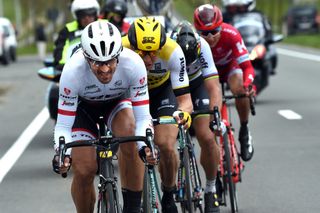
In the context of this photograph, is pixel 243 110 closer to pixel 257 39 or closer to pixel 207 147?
pixel 207 147

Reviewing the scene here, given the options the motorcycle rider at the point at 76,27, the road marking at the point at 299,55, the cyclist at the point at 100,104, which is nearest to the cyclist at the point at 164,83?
the cyclist at the point at 100,104

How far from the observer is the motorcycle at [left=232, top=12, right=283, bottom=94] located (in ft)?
64.0

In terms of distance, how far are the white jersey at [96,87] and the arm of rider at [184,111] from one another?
0.67 meters

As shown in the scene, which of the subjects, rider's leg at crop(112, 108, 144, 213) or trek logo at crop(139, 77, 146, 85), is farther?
rider's leg at crop(112, 108, 144, 213)

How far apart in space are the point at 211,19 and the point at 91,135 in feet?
7.52

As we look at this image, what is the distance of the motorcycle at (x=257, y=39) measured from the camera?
1952cm

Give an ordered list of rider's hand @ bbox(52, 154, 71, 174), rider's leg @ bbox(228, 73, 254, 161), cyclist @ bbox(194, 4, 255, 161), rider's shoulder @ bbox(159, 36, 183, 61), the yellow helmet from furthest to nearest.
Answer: rider's leg @ bbox(228, 73, 254, 161)
cyclist @ bbox(194, 4, 255, 161)
rider's shoulder @ bbox(159, 36, 183, 61)
the yellow helmet
rider's hand @ bbox(52, 154, 71, 174)

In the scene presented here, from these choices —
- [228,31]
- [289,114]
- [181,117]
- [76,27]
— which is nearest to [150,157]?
[181,117]

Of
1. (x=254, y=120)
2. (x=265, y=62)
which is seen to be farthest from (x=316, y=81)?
(x=254, y=120)

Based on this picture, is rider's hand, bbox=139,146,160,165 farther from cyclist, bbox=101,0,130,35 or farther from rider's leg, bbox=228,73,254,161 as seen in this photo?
cyclist, bbox=101,0,130,35

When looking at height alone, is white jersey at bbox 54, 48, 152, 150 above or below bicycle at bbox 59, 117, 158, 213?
above

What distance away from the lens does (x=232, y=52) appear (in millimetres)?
10828

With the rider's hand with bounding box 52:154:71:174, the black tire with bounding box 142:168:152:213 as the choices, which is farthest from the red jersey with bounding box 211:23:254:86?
the rider's hand with bounding box 52:154:71:174

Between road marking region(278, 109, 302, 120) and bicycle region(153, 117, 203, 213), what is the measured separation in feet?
27.2
